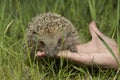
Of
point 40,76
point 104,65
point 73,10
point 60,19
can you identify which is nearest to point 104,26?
point 73,10

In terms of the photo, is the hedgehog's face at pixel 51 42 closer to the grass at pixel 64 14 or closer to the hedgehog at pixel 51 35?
the hedgehog at pixel 51 35

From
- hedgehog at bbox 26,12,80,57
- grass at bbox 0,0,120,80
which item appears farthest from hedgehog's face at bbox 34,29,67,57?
grass at bbox 0,0,120,80

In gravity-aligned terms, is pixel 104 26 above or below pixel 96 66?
above

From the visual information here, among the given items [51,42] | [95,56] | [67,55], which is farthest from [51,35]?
[95,56]

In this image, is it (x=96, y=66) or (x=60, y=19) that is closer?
(x=96, y=66)

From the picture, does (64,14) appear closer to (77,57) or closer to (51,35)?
(51,35)

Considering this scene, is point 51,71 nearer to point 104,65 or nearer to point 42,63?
point 42,63

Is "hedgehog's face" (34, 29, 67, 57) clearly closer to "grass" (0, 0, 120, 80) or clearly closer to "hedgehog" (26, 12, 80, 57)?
"hedgehog" (26, 12, 80, 57)
